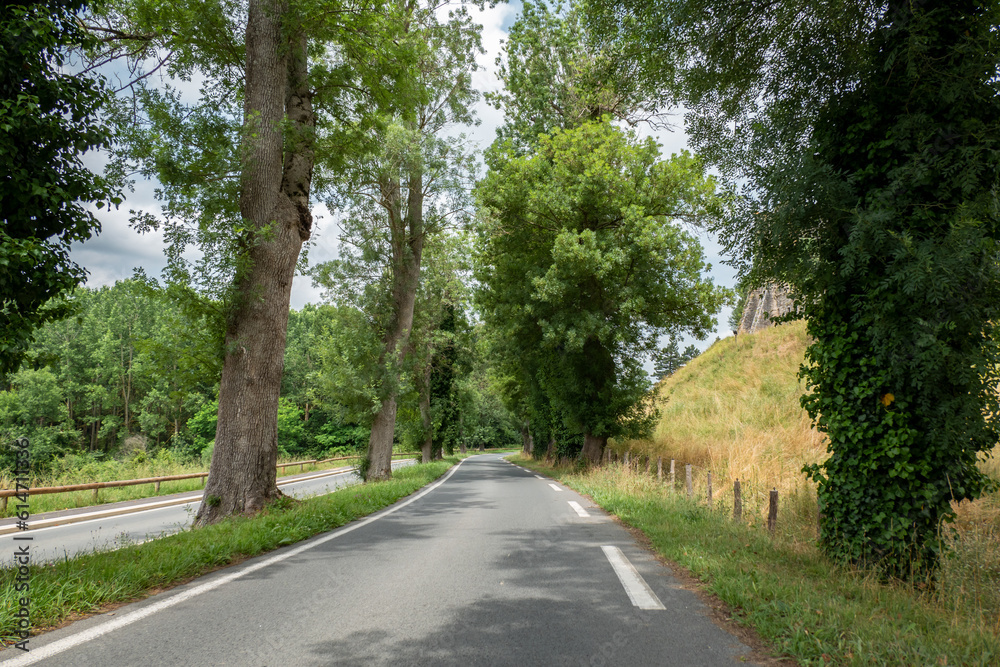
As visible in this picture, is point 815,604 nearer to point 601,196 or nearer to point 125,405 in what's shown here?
point 601,196

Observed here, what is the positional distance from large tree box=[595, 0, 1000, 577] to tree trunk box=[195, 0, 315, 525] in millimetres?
5958

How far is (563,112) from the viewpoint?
21.2 metres

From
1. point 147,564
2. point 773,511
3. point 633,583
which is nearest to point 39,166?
point 147,564

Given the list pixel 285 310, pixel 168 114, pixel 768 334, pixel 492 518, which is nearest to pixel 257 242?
pixel 285 310

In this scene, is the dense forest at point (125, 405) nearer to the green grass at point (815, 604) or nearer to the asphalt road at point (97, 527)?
the asphalt road at point (97, 527)

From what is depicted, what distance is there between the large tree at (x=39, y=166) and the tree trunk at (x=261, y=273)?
3.11 meters

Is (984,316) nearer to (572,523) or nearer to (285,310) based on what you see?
(572,523)

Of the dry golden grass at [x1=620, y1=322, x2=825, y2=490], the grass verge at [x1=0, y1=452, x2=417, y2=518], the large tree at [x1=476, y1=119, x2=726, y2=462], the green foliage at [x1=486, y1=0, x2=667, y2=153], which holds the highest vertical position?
the green foliage at [x1=486, y1=0, x2=667, y2=153]

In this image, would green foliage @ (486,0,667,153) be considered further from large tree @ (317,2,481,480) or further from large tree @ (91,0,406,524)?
large tree @ (91,0,406,524)

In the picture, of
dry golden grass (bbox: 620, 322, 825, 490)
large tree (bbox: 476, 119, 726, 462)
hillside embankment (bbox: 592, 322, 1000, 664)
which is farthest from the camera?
large tree (bbox: 476, 119, 726, 462)

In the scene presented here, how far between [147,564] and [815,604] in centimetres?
561

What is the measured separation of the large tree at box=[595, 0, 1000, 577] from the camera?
15.4 feet

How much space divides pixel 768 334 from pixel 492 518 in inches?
907

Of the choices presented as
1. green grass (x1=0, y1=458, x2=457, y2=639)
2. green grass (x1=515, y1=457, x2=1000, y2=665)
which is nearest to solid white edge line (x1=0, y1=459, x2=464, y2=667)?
green grass (x1=0, y1=458, x2=457, y2=639)
